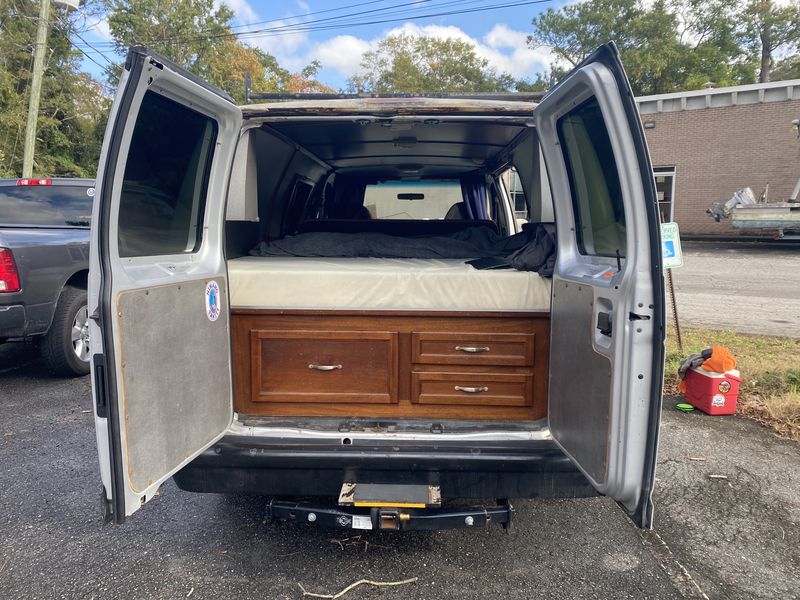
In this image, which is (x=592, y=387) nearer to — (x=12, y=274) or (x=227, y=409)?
(x=227, y=409)

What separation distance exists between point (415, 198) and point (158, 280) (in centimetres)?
359

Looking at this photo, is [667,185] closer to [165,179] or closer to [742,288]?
[742,288]

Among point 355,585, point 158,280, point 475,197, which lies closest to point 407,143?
point 475,197

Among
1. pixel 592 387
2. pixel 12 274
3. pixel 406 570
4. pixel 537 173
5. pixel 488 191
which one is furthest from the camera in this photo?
pixel 488 191

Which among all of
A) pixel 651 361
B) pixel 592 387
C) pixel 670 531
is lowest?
pixel 670 531

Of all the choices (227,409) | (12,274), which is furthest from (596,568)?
(12,274)

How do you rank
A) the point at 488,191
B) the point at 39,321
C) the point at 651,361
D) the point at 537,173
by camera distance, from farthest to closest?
the point at 488,191, the point at 39,321, the point at 537,173, the point at 651,361

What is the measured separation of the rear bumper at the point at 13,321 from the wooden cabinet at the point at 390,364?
10.0ft

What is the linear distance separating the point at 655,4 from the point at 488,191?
30231mm

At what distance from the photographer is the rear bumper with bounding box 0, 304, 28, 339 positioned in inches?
175

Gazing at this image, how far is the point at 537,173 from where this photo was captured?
3100 millimetres

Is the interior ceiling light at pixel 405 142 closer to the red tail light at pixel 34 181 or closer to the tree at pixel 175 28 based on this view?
the red tail light at pixel 34 181

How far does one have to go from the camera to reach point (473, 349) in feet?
8.45

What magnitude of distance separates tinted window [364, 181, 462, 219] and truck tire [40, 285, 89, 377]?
2945mm
